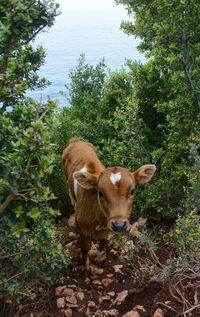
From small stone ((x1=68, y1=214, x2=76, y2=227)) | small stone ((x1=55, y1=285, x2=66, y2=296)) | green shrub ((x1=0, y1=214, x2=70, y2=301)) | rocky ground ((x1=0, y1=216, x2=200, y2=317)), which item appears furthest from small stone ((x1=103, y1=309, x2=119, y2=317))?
small stone ((x1=68, y1=214, x2=76, y2=227))

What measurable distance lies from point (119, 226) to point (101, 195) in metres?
0.56

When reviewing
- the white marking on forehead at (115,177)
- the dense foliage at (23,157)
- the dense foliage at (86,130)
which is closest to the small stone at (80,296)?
the dense foliage at (86,130)

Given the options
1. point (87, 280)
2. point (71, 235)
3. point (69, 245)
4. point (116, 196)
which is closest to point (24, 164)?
point (116, 196)

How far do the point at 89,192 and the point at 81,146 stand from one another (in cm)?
158

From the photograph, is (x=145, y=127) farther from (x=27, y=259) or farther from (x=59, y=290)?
(x=27, y=259)

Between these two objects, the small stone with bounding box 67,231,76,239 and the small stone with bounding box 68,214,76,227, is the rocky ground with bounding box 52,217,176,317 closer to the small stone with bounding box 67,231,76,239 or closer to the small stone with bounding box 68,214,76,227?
the small stone with bounding box 67,231,76,239

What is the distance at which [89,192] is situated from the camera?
439 cm

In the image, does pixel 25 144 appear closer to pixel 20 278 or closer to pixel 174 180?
pixel 20 278

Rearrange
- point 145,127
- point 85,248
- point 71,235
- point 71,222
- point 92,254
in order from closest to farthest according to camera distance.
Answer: point 85,248, point 92,254, point 71,235, point 71,222, point 145,127

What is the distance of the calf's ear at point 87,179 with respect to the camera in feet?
13.0

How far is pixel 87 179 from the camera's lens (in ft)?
13.3

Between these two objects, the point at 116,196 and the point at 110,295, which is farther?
the point at 110,295

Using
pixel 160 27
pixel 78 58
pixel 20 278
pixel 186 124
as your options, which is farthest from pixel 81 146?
pixel 78 58

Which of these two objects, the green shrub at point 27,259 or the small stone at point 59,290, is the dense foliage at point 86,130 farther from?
the small stone at point 59,290
